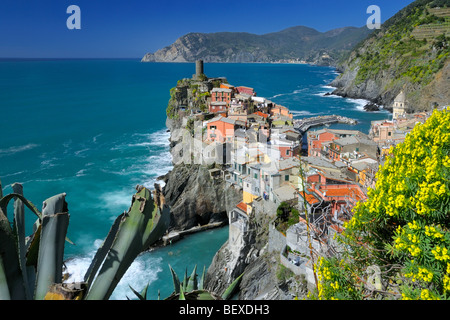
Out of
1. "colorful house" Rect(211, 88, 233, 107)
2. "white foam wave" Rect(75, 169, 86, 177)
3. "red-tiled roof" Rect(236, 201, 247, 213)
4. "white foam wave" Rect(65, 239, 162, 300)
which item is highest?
"colorful house" Rect(211, 88, 233, 107)

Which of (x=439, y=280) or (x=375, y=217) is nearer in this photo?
(x=439, y=280)

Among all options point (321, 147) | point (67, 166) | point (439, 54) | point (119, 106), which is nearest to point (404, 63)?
point (439, 54)

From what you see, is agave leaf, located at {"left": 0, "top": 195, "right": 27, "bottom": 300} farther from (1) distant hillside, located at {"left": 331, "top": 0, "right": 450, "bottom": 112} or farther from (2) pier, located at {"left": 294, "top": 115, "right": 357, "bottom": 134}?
(1) distant hillside, located at {"left": 331, "top": 0, "right": 450, "bottom": 112}

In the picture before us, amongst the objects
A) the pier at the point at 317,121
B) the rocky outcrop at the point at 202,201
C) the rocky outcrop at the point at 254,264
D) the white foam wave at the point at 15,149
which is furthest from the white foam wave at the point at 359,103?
the white foam wave at the point at 15,149

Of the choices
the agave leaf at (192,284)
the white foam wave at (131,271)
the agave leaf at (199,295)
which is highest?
the agave leaf at (199,295)

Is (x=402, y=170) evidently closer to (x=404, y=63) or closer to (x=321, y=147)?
(x=321, y=147)

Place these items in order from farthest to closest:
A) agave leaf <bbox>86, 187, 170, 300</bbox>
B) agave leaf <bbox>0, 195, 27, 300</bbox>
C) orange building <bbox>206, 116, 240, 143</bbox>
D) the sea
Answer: orange building <bbox>206, 116, 240, 143</bbox> → the sea → agave leaf <bbox>86, 187, 170, 300</bbox> → agave leaf <bbox>0, 195, 27, 300</bbox>

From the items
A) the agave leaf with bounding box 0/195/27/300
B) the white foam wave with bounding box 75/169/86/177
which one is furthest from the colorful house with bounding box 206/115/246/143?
the agave leaf with bounding box 0/195/27/300

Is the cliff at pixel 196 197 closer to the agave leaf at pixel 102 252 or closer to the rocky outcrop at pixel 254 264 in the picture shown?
the rocky outcrop at pixel 254 264
